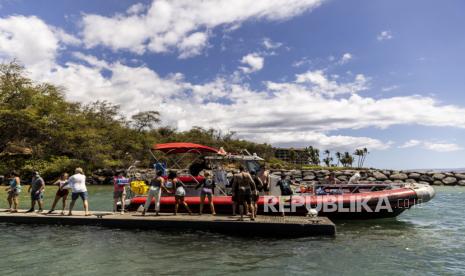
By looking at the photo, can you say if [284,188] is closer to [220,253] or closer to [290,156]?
[220,253]

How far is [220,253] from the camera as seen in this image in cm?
1013

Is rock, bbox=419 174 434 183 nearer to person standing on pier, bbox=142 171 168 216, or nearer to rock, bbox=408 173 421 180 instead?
rock, bbox=408 173 421 180

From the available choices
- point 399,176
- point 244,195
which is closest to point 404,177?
point 399,176

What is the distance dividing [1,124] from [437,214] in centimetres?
3947

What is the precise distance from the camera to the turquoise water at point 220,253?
8695 mm

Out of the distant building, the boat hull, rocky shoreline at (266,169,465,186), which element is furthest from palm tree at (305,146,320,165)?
the boat hull

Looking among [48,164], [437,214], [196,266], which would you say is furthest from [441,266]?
[48,164]

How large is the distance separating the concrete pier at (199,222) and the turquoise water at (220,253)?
1.09 feet

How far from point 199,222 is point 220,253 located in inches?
105

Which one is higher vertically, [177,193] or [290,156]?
[290,156]

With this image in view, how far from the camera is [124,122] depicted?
60.3 metres

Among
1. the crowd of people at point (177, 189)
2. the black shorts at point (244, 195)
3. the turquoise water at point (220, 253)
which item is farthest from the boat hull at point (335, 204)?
the black shorts at point (244, 195)

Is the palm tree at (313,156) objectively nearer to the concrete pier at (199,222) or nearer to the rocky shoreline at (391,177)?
the rocky shoreline at (391,177)

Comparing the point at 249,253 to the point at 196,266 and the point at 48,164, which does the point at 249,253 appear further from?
the point at 48,164
